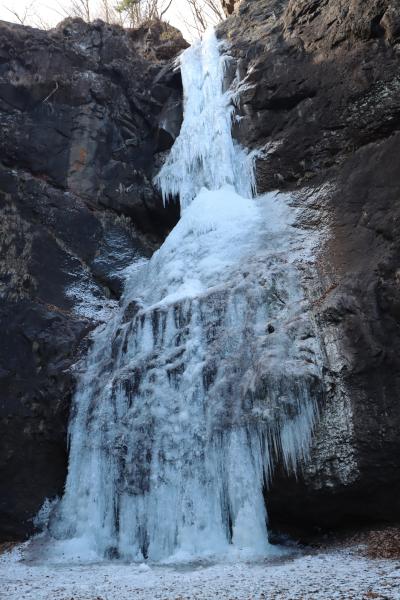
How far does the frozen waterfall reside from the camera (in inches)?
285

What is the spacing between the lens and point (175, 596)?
5.18 metres

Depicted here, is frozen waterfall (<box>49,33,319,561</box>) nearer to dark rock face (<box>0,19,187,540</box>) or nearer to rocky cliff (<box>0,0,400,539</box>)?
rocky cliff (<box>0,0,400,539</box>)

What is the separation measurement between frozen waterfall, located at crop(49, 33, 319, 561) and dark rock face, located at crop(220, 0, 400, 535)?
0.46m

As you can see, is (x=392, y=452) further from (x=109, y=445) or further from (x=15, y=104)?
(x=15, y=104)

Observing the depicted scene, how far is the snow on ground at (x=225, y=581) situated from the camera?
4891 mm

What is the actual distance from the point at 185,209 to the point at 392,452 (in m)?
7.99

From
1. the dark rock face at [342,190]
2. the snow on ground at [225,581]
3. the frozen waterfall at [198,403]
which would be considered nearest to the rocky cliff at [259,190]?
the dark rock face at [342,190]

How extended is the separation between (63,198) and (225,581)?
10.8m

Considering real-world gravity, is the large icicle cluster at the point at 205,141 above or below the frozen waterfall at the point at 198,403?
above

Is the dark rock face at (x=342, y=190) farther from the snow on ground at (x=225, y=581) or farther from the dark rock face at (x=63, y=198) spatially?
the dark rock face at (x=63, y=198)

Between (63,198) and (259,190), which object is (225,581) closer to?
(259,190)

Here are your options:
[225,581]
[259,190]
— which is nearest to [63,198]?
[259,190]

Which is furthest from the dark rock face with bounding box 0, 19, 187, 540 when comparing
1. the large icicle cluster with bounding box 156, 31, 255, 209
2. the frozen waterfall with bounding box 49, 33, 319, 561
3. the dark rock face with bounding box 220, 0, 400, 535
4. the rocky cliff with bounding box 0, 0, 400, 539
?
the dark rock face with bounding box 220, 0, 400, 535

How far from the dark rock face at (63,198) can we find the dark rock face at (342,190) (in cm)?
327
